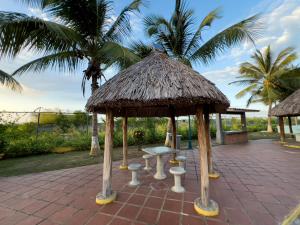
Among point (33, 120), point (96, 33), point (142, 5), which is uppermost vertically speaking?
point (142, 5)

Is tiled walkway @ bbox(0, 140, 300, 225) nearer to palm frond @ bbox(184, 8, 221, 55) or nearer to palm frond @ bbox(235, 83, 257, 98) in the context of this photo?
palm frond @ bbox(184, 8, 221, 55)

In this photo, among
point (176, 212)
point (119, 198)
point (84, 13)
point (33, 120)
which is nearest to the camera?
point (176, 212)

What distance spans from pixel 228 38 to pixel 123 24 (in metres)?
4.78

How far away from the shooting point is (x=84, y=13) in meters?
6.09

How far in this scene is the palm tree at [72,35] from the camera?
4543mm

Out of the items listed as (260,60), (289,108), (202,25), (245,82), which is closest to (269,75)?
(260,60)

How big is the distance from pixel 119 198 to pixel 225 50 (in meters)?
7.58

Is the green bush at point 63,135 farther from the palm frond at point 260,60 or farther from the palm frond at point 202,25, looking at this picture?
the palm frond at point 260,60

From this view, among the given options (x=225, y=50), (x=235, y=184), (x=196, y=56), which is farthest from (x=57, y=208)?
(x=225, y=50)

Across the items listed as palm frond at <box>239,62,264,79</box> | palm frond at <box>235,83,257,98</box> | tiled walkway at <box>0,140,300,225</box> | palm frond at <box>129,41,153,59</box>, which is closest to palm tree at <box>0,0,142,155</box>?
palm frond at <box>129,41,153,59</box>

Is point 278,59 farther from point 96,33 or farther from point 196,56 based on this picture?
point 96,33

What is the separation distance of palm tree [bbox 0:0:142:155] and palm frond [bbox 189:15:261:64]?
3568 millimetres

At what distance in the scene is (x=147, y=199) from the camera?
294 centimetres

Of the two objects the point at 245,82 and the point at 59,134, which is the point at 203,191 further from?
the point at 245,82
